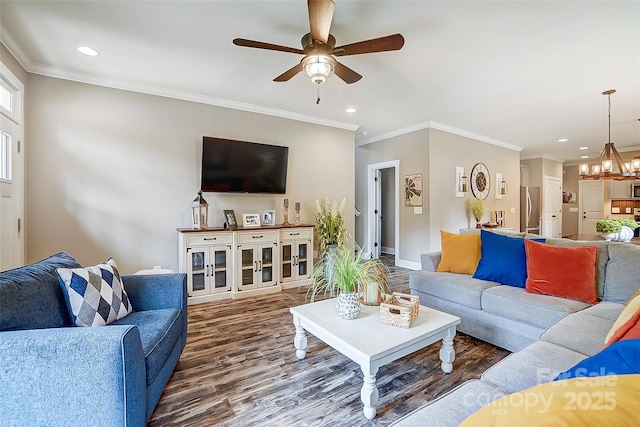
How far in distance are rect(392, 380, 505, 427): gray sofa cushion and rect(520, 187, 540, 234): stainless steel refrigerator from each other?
7480 millimetres

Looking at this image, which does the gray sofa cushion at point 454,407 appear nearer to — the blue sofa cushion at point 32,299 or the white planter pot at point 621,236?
the blue sofa cushion at point 32,299

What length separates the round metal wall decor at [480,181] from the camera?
5.97m

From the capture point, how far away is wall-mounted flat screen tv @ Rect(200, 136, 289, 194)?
3.85 meters

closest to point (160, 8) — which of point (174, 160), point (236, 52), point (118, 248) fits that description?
point (236, 52)

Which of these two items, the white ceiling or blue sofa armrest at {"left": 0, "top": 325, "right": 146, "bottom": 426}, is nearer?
blue sofa armrest at {"left": 0, "top": 325, "right": 146, "bottom": 426}

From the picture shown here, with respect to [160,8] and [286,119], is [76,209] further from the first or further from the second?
[286,119]

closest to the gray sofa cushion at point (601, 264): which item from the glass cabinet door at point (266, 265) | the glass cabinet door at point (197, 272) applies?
the glass cabinet door at point (266, 265)

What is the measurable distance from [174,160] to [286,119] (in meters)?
1.76

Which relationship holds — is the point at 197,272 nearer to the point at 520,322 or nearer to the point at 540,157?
the point at 520,322

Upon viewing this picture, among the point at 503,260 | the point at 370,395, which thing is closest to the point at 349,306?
the point at 370,395

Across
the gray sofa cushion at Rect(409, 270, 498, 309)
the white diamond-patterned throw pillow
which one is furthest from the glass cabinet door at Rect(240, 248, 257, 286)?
the gray sofa cushion at Rect(409, 270, 498, 309)

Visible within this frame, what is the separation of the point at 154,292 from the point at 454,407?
1.98m

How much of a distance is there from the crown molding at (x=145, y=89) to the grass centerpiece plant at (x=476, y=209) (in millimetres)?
3207

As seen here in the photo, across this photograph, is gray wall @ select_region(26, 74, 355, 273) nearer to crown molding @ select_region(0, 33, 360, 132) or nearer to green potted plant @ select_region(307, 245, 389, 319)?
crown molding @ select_region(0, 33, 360, 132)
